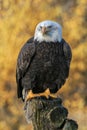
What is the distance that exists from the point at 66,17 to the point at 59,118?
7161mm

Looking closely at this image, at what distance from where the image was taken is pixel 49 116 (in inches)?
86.4

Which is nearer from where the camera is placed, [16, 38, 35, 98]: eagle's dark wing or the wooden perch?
the wooden perch

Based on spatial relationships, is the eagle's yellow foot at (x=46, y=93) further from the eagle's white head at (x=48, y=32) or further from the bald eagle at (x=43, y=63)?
the eagle's white head at (x=48, y=32)

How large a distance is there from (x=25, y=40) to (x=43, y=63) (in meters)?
5.53

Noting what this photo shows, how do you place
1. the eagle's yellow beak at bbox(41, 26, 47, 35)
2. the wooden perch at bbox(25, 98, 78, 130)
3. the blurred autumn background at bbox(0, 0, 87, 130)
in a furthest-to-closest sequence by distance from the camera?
the blurred autumn background at bbox(0, 0, 87, 130)
the eagle's yellow beak at bbox(41, 26, 47, 35)
the wooden perch at bbox(25, 98, 78, 130)

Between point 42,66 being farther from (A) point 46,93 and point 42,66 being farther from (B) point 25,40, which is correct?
(B) point 25,40

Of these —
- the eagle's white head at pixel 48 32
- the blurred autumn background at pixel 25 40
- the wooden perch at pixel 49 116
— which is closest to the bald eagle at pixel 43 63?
the eagle's white head at pixel 48 32

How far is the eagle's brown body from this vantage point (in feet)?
9.98

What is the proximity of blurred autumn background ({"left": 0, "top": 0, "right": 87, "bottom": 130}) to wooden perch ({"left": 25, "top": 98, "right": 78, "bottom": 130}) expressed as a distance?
6.16 metres

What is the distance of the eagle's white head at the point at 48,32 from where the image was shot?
118 inches

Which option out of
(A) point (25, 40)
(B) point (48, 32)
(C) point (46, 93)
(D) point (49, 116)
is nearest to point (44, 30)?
(B) point (48, 32)

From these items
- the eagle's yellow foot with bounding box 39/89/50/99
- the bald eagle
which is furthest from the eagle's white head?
the eagle's yellow foot with bounding box 39/89/50/99

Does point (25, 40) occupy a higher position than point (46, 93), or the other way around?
point (46, 93)

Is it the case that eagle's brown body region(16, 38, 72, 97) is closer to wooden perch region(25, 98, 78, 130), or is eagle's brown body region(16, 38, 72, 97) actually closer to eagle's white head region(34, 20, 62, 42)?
eagle's white head region(34, 20, 62, 42)
